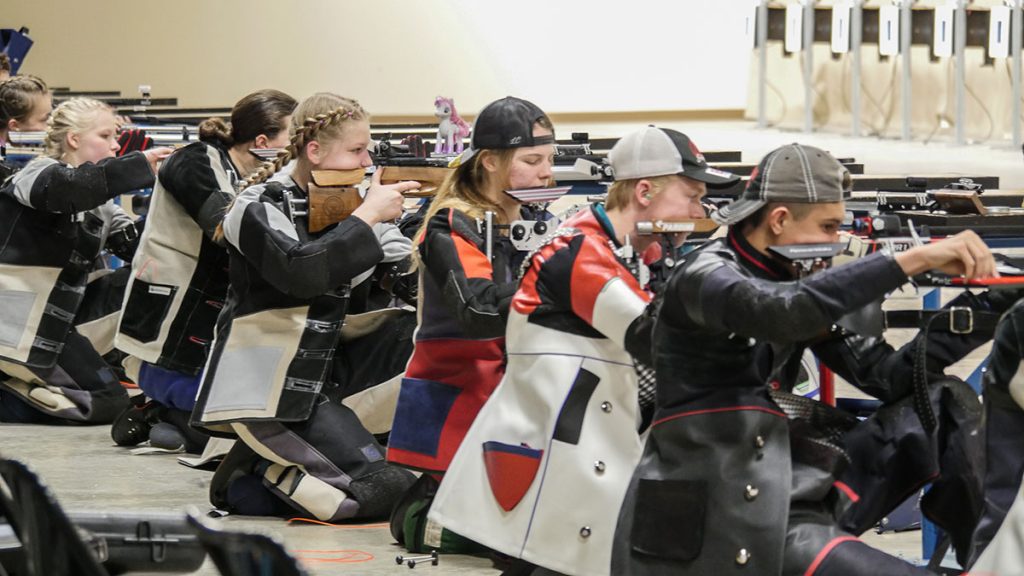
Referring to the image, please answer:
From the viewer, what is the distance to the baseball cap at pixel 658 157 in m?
3.68

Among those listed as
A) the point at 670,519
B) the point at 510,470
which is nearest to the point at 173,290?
the point at 510,470

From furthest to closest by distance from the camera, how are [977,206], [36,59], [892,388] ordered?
[36,59] → [977,206] → [892,388]

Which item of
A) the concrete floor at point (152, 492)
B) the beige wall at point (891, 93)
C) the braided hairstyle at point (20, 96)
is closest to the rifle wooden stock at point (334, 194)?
the concrete floor at point (152, 492)

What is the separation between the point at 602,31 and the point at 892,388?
15814 mm

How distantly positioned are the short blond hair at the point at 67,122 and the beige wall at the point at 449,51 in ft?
40.0

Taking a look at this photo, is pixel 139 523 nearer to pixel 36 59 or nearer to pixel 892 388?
pixel 892 388

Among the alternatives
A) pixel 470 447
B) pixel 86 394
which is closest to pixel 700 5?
pixel 86 394

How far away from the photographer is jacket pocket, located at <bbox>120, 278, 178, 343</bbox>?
6.28 m

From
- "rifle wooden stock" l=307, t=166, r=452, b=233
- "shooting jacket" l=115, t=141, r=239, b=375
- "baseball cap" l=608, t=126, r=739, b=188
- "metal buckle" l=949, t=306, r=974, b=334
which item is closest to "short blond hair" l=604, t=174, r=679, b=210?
"baseball cap" l=608, t=126, r=739, b=188

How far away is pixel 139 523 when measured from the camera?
2.46m

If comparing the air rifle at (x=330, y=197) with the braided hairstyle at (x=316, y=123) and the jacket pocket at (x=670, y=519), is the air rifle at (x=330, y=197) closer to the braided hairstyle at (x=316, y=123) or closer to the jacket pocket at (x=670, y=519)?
the braided hairstyle at (x=316, y=123)

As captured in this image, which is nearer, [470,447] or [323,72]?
[470,447]

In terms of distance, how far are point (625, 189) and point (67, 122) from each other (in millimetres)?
3621

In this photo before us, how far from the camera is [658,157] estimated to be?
3.68 meters
